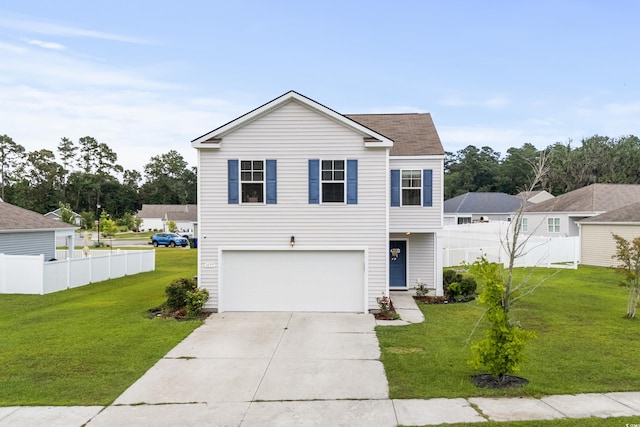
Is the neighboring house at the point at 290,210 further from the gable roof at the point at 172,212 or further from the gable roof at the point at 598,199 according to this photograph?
the gable roof at the point at 172,212

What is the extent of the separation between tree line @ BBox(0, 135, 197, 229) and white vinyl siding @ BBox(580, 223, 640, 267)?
2893 inches

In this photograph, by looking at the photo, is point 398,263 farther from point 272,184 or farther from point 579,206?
point 579,206

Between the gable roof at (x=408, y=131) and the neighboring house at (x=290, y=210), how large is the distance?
3.00 m

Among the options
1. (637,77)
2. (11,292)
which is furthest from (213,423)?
(637,77)

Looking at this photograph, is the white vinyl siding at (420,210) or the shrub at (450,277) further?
the shrub at (450,277)

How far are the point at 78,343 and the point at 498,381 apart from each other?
878 centimetres

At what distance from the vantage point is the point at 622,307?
47.9ft

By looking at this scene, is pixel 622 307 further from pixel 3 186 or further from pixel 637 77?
pixel 3 186

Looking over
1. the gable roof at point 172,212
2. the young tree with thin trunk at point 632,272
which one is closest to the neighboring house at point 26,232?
the young tree with thin trunk at point 632,272

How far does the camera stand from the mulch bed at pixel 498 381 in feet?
24.9

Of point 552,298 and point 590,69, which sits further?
point 590,69

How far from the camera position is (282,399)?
7.25m

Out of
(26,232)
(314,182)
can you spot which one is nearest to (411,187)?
(314,182)

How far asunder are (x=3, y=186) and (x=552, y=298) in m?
86.5
